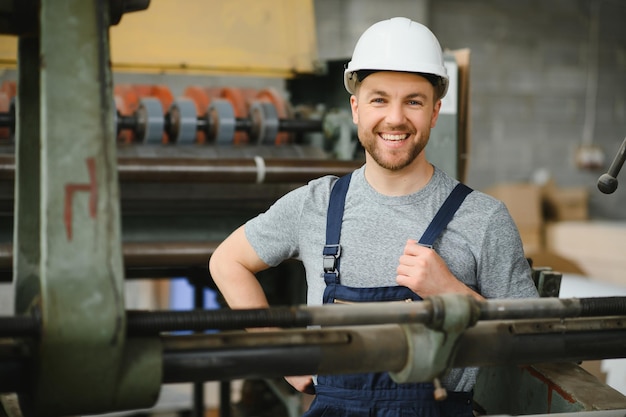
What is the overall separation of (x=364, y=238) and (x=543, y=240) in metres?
4.16

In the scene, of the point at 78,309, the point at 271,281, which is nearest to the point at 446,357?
the point at 78,309

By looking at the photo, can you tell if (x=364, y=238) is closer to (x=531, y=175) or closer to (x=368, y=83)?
(x=368, y=83)

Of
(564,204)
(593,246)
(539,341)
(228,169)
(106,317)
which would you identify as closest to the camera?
(106,317)

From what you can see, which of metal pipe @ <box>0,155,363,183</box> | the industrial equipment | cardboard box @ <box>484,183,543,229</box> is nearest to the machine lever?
the industrial equipment

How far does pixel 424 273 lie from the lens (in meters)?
1.20

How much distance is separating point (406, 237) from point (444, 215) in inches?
3.0

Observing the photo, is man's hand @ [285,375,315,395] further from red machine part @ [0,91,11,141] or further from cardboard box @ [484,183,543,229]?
cardboard box @ [484,183,543,229]

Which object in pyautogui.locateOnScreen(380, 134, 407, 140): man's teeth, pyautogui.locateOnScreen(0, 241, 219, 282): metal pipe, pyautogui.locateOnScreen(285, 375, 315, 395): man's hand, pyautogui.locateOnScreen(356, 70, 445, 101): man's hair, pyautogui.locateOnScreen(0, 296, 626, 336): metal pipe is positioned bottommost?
pyautogui.locateOnScreen(285, 375, 315, 395): man's hand

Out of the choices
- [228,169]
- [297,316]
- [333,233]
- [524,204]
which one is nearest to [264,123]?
[228,169]

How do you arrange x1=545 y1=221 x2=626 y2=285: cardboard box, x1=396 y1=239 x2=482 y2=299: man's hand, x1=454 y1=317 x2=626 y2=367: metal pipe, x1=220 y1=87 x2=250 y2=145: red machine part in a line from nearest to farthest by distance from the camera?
1. x1=454 y1=317 x2=626 y2=367: metal pipe
2. x1=396 y1=239 x2=482 y2=299: man's hand
3. x1=220 y1=87 x2=250 y2=145: red machine part
4. x1=545 y1=221 x2=626 y2=285: cardboard box

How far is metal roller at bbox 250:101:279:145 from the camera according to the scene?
2.31 metres

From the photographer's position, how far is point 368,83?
4.39 ft

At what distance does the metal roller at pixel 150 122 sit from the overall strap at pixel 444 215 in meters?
1.15

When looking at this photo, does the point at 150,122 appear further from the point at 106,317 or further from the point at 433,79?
the point at 106,317
